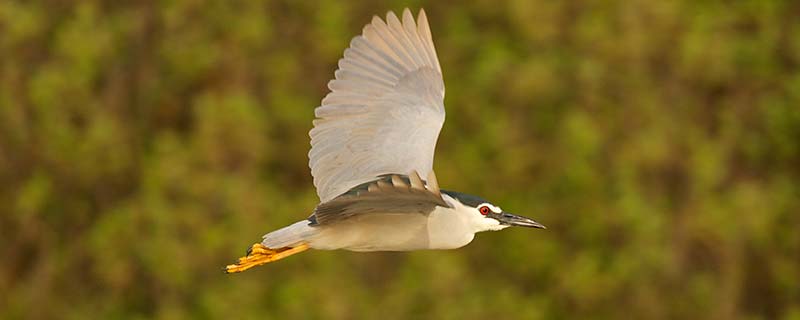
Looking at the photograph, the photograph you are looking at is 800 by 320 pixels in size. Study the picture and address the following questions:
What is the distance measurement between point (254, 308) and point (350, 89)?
8.96 m

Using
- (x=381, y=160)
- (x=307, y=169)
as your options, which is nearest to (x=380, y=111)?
(x=381, y=160)

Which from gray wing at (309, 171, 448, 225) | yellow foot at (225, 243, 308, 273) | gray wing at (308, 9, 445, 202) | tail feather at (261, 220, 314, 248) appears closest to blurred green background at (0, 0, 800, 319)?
gray wing at (308, 9, 445, 202)

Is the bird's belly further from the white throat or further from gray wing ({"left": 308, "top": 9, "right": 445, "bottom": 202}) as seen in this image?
gray wing ({"left": 308, "top": 9, "right": 445, "bottom": 202})

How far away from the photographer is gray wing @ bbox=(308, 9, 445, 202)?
707 centimetres

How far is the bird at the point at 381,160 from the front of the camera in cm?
654

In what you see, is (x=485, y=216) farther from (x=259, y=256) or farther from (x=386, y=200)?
(x=259, y=256)

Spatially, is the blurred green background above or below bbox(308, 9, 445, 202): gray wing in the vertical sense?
above

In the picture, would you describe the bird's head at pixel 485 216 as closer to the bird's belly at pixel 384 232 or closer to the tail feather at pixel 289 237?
the bird's belly at pixel 384 232

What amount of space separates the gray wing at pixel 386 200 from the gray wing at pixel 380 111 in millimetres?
480

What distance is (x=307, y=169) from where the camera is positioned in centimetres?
1761

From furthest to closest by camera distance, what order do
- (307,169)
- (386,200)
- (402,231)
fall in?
(307,169), (402,231), (386,200)

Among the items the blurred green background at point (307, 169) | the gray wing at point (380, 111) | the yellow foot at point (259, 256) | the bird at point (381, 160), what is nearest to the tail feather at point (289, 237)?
the bird at point (381, 160)

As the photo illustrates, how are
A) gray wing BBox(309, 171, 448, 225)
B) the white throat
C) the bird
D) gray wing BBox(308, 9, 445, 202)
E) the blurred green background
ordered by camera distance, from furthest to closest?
the blurred green background < gray wing BBox(308, 9, 445, 202) < the white throat < the bird < gray wing BBox(309, 171, 448, 225)

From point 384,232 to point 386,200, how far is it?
62 centimetres
